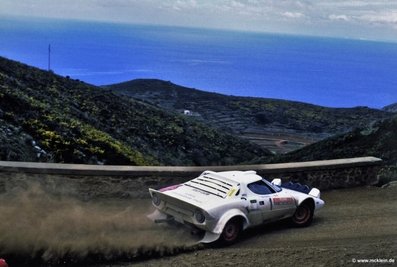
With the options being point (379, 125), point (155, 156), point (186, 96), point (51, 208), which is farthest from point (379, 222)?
point (186, 96)

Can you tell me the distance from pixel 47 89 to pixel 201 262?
67.0ft

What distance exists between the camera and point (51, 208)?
10.7m

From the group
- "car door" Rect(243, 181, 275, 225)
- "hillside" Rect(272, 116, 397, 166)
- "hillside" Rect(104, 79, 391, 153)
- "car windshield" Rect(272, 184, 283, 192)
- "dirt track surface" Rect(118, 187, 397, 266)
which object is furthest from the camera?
"hillside" Rect(104, 79, 391, 153)

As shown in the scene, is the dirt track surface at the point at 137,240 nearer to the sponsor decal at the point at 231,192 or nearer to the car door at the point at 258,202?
the car door at the point at 258,202

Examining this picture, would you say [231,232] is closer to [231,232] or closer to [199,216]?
[231,232]

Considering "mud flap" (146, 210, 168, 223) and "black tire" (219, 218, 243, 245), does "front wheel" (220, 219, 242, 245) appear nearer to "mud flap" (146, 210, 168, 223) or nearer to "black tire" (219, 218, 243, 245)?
"black tire" (219, 218, 243, 245)

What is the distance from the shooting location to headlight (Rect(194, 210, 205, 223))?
9.81m

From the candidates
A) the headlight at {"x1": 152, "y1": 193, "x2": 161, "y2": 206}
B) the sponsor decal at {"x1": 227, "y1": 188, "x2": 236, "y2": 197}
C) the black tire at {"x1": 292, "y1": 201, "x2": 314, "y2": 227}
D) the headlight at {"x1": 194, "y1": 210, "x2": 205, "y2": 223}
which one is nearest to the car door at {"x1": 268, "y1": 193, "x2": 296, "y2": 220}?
the black tire at {"x1": 292, "y1": 201, "x2": 314, "y2": 227}

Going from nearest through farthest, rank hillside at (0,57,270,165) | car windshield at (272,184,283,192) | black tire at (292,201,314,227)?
car windshield at (272,184,283,192) < black tire at (292,201,314,227) < hillside at (0,57,270,165)

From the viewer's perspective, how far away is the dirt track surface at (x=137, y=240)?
900cm

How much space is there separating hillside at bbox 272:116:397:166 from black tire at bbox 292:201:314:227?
8.00 m

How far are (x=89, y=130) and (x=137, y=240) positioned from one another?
40.2 ft

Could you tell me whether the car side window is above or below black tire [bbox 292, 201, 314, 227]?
above

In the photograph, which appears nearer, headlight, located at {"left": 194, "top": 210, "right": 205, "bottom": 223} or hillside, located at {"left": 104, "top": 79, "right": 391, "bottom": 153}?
headlight, located at {"left": 194, "top": 210, "right": 205, "bottom": 223}
